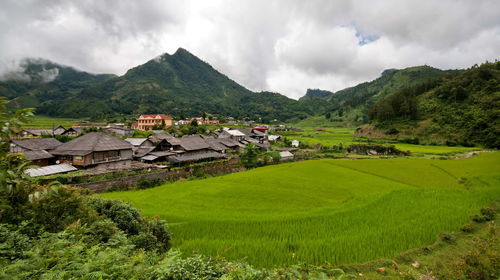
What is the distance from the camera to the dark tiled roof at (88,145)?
101 feet

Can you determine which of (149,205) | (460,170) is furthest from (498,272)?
(460,170)

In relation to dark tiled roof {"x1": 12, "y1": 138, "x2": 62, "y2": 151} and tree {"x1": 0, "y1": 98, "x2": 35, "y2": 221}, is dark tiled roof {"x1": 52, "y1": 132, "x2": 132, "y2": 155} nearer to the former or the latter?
dark tiled roof {"x1": 12, "y1": 138, "x2": 62, "y2": 151}

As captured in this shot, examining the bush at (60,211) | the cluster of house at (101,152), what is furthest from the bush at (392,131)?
the bush at (60,211)

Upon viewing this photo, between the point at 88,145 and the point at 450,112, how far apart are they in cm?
9042

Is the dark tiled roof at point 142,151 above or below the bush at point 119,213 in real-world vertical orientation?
above

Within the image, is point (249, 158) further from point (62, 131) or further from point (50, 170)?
point (62, 131)

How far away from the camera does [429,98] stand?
77875 millimetres

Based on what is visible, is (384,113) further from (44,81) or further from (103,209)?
(44,81)

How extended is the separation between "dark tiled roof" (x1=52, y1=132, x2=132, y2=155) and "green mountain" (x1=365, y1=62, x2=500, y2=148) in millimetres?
76907

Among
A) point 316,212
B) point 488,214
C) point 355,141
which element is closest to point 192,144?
point 316,212

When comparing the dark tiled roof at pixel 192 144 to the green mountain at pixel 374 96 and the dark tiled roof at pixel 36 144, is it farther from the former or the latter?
the green mountain at pixel 374 96

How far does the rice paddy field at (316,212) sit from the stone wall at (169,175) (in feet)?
18.3

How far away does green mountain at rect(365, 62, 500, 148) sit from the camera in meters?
54.2

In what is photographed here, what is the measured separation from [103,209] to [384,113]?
313ft
